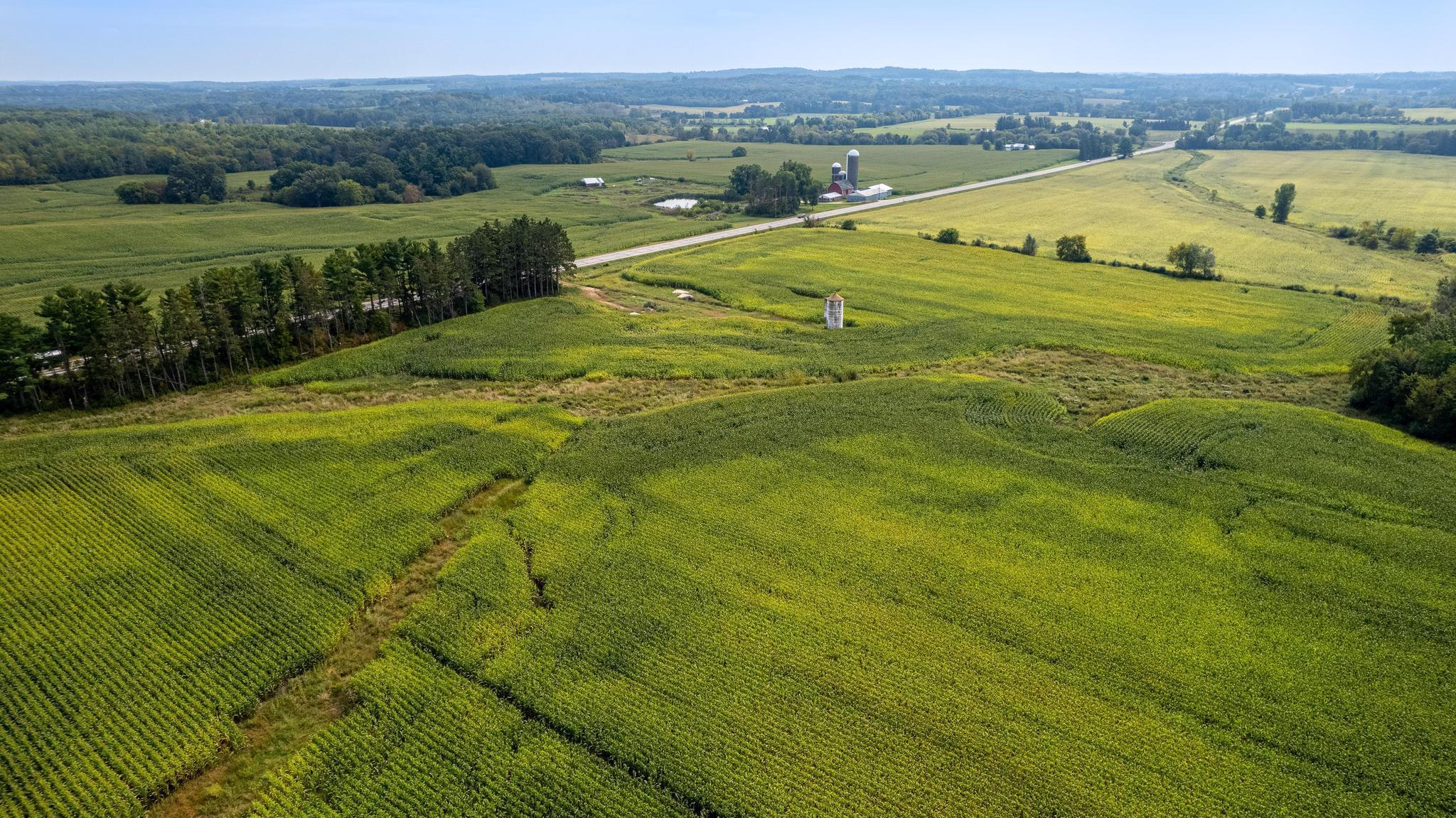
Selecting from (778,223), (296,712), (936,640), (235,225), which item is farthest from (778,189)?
(296,712)

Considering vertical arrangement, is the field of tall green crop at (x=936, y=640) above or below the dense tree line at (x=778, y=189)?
below

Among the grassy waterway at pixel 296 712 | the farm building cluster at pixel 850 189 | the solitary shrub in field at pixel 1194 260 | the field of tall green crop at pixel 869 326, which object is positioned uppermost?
the farm building cluster at pixel 850 189

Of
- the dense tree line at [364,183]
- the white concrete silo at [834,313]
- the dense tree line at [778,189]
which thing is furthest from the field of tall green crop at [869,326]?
the dense tree line at [364,183]

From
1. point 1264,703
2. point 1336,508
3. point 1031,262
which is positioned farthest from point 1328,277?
point 1264,703

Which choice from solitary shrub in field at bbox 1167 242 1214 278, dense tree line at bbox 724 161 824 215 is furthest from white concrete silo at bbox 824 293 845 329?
dense tree line at bbox 724 161 824 215

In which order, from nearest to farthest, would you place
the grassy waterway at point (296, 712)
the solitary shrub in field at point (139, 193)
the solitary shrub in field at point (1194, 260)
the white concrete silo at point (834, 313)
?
the grassy waterway at point (296, 712) → the white concrete silo at point (834, 313) → the solitary shrub in field at point (1194, 260) → the solitary shrub in field at point (139, 193)

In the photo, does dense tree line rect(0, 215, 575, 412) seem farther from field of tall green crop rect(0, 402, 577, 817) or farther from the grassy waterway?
the grassy waterway

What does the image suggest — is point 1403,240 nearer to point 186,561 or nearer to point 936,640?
point 936,640

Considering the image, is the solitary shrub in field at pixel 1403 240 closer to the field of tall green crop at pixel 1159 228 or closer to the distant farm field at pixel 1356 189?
the field of tall green crop at pixel 1159 228
